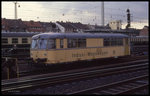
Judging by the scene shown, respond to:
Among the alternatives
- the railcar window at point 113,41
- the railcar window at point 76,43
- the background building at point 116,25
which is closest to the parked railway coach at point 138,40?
the railcar window at point 113,41

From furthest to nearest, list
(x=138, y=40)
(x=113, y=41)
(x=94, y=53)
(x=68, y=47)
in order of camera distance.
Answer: (x=138, y=40) → (x=113, y=41) → (x=94, y=53) → (x=68, y=47)

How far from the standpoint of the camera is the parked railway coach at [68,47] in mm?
17438

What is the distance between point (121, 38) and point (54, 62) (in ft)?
28.8

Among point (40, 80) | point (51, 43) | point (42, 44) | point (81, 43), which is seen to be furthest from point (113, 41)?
point (40, 80)

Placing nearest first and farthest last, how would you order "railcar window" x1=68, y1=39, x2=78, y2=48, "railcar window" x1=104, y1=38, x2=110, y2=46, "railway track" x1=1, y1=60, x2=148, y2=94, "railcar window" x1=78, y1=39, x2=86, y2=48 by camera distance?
1. "railway track" x1=1, y1=60, x2=148, y2=94
2. "railcar window" x1=68, y1=39, x2=78, y2=48
3. "railcar window" x1=78, y1=39, x2=86, y2=48
4. "railcar window" x1=104, y1=38, x2=110, y2=46

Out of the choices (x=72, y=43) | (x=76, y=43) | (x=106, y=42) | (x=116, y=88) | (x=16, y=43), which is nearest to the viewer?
(x=116, y=88)

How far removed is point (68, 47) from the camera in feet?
59.6

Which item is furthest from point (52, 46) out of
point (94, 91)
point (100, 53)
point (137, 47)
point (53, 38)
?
point (137, 47)

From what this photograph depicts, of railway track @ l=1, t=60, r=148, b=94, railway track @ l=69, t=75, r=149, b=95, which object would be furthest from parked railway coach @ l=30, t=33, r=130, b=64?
railway track @ l=69, t=75, r=149, b=95

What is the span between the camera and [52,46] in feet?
57.5

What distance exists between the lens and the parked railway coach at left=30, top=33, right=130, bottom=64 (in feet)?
57.2

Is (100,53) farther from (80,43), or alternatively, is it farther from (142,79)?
(142,79)

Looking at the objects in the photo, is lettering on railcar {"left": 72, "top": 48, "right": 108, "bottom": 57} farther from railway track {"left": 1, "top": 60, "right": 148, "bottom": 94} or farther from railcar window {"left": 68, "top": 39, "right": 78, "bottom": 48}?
railway track {"left": 1, "top": 60, "right": 148, "bottom": 94}

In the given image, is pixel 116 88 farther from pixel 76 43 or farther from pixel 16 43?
pixel 16 43
